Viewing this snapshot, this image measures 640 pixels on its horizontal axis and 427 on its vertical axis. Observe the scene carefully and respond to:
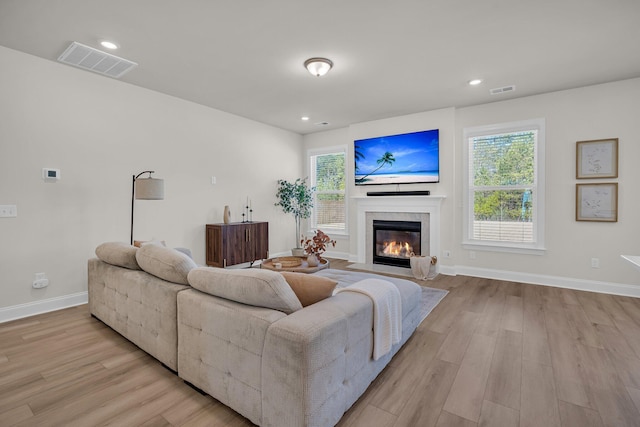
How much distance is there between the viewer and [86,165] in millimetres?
3561

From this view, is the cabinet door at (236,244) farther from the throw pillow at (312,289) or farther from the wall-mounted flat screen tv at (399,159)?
the throw pillow at (312,289)

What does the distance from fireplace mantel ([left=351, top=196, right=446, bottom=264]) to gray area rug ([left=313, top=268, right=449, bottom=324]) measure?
1171 mm

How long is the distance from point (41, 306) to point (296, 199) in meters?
4.24

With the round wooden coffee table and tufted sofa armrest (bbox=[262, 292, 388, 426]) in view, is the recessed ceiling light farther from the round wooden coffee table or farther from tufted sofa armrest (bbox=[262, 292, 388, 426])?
tufted sofa armrest (bbox=[262, 292, 388, 426])

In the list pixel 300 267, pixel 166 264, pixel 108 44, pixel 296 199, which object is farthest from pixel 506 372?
pixel 296 199

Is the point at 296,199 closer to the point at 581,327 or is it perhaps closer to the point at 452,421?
the point at 581,327

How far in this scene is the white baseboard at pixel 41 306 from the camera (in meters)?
3.04

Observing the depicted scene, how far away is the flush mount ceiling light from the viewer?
3.21m

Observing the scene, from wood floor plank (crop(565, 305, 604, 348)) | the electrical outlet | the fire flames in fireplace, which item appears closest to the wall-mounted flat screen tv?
the fire flames in fireplace

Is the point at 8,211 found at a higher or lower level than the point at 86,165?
lower

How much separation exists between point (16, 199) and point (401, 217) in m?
5.09

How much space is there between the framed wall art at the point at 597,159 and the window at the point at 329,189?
379cm

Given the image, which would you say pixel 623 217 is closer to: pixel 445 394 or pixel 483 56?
pixel 483 56

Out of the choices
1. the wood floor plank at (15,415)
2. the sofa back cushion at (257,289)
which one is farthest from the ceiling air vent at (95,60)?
the wood floor plank at (15,415)
